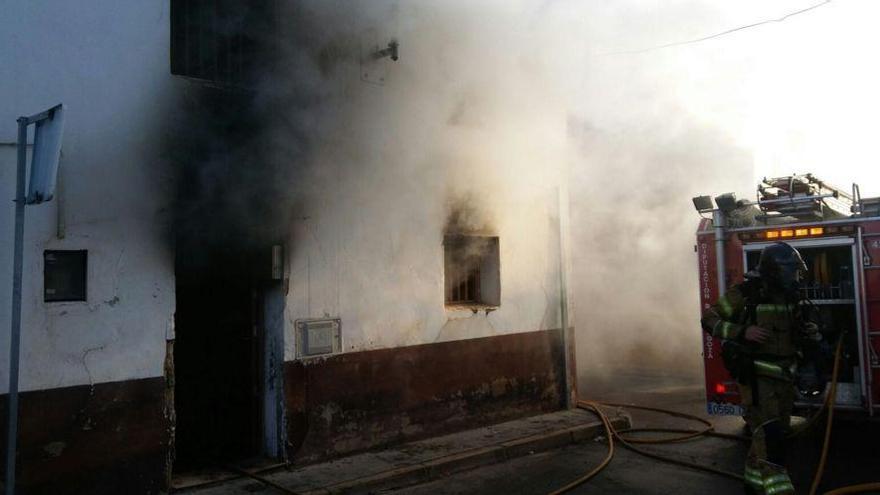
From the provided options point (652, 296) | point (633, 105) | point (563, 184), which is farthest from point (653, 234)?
point (563, 184)

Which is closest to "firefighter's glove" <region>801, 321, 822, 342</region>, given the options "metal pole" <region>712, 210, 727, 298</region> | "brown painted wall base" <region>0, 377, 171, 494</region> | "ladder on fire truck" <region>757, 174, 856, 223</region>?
"metal pole" <region>712, 210, 727, 298</region>

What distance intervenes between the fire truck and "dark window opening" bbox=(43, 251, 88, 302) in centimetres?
539

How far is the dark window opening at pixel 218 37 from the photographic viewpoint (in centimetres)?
546

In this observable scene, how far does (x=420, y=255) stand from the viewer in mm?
6895

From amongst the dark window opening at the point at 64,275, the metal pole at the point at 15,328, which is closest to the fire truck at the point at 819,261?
the dark window opening at the point at 64,275

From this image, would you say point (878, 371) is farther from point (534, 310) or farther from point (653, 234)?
point (653, 234)

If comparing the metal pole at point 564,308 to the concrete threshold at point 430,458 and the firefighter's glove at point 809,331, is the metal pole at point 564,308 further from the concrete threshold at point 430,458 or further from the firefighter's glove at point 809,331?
the firefighter's glove at point 809,331

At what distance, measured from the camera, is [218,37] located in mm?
5641

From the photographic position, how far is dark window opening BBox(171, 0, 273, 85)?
5.46 metres

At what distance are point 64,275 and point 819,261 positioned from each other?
6870mm

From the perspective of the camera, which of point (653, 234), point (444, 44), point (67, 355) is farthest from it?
point (653, 234)

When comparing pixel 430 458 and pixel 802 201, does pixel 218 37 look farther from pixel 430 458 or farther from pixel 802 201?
pixel 802 201

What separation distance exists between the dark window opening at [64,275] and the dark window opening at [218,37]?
1732 millimetres

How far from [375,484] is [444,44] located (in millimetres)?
4262
